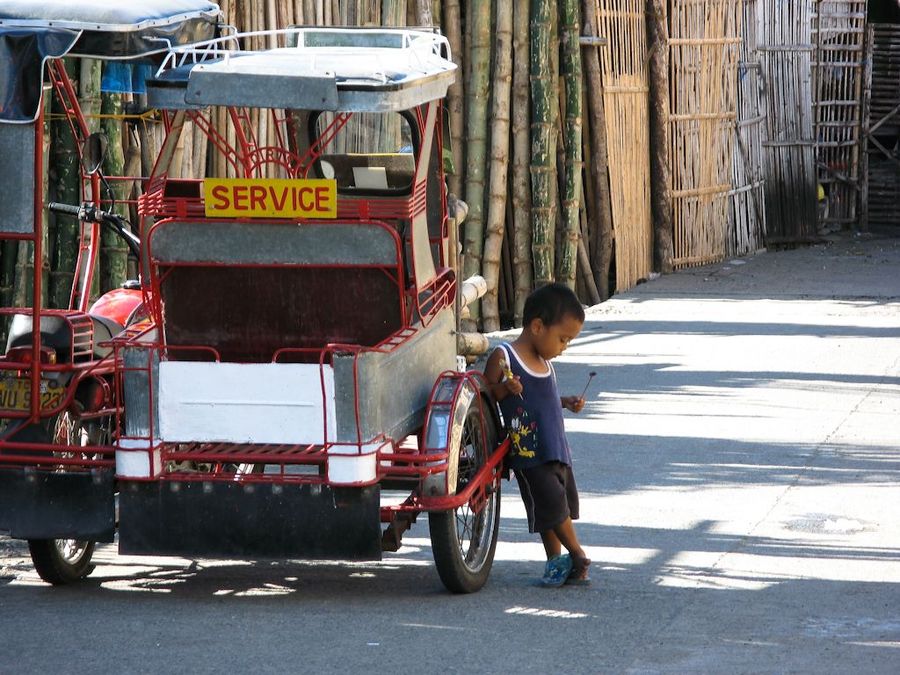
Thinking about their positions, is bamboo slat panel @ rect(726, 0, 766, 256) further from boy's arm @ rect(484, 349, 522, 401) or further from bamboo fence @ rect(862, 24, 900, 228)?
boy's arm @ rect(484, 349, 522, 401)

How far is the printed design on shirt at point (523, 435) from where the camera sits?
237 inches

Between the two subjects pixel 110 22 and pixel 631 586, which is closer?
pixel 110 22

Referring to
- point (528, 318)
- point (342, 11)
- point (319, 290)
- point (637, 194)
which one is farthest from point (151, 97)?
point (637, 194)

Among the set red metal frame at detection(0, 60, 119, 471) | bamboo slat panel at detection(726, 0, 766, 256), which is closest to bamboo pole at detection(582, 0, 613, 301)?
bamboo slat panel at detection(726, 0, 766, 256)

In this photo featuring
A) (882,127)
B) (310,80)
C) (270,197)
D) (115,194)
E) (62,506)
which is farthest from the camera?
(882,127)

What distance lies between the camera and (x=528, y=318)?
238 inches

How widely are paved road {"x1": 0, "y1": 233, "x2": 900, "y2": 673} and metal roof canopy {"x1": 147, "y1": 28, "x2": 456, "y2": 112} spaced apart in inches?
70.0

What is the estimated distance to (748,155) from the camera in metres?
17.8

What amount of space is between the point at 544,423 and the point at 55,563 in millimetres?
1915

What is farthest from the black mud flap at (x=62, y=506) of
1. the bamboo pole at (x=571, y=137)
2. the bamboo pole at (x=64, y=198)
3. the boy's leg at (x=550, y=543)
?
the bamboo pole at (x=571, y=137)

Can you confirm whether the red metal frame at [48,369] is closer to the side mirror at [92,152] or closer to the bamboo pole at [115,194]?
the side mirror at [92,152]

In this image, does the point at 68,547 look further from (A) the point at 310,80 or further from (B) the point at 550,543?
(A) the point at 310,80

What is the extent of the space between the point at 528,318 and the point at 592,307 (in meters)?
7.66

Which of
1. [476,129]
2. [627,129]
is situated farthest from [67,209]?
[627,129]
